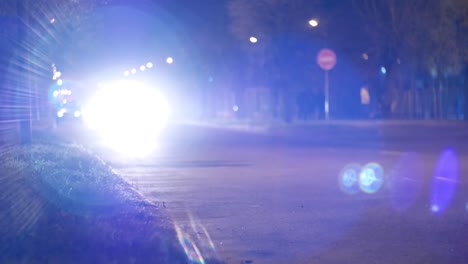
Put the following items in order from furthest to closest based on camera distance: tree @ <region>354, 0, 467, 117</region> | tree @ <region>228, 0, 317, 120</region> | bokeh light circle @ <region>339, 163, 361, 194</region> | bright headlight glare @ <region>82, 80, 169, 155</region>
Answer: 1. bright headlight glare @ <region>82, 80, 169, 155</region>
2. tree @ <region>228, 0, 317, 120</region>
3. tree @ <region>354, 0, 467, 117</region>
4. bokeh light circle @ <region>339, 163, 361, 194</region>

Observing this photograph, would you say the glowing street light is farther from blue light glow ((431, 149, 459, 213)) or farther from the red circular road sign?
blue light glow ((431, 149, 459, 213))

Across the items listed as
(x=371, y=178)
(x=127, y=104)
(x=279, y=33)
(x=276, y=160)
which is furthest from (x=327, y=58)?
(x=127, y=104)

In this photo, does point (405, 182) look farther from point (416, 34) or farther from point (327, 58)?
point (327, 58)

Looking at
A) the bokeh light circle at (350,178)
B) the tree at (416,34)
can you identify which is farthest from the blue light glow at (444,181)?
the tree at (416,34)

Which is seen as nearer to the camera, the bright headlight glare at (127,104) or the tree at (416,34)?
the tree at (416,34)

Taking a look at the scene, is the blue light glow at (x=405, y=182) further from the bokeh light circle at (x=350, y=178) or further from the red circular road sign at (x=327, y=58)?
the red circular road sign at (x=327, y=58)

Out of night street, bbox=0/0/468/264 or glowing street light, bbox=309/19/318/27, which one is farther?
glowing street light, bbox=309/19/318/27

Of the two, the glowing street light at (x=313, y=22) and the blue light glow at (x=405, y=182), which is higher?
the glowing street light at (x=313, y=22)

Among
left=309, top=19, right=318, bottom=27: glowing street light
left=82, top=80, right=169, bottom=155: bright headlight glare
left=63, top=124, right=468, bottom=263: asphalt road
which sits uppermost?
left=309, top=19, right=318, bottom=27: glowing street light

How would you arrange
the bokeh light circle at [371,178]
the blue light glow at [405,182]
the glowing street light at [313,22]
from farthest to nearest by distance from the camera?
the glowing street light at [313,22], the bokeh light circle at [371,178], the blue light glow at [405,182]

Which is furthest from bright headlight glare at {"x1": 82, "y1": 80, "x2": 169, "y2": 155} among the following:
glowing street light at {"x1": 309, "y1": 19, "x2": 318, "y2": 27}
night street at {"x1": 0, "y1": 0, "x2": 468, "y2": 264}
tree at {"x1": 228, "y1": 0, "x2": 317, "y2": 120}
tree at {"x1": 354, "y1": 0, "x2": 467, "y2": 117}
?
tree at {"x1": 354, "y1": 0, "x2": 467, "y2": 117}

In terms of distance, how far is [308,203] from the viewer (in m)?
14.4

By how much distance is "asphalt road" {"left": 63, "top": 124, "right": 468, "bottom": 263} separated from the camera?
32.5 ft

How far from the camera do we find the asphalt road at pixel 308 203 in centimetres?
991
